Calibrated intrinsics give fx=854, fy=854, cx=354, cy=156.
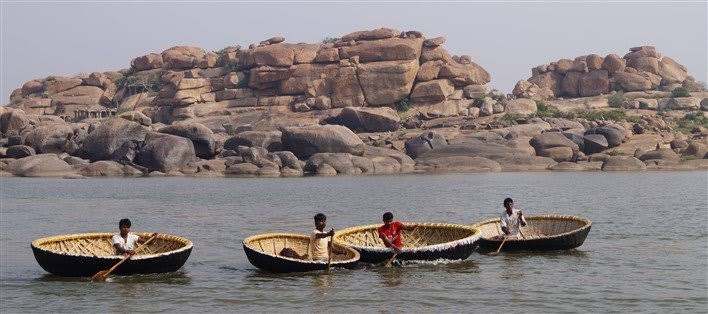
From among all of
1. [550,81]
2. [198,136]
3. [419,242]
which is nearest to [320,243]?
[419,242]

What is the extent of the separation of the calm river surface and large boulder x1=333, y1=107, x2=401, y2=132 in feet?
61.1

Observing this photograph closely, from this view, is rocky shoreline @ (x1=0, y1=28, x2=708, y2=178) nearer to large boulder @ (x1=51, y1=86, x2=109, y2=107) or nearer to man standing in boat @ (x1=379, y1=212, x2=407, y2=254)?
large boulder @ (x1=51, y1=86, x2=109, y2=107)

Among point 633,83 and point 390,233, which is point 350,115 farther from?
point 390,233

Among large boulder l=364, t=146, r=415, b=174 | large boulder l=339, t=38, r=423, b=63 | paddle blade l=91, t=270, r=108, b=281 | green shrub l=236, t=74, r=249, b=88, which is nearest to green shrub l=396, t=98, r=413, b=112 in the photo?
large boulder l=339, t=38, r=423, b=63

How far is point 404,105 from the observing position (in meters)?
71.6

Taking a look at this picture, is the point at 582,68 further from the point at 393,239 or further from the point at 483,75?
the point at 393,239

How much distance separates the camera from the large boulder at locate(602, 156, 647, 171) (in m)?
53.9

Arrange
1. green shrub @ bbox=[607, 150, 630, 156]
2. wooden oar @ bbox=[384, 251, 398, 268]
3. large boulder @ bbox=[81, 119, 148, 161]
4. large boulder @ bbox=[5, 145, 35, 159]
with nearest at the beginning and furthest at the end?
1. wooden oar @ bbox=[384, 251, 398, 268]
2. large boulder @ bbox=[81, 119, 148, 161]
3. large boulder @ bbox=[5, 145, 35, 159]
4. green shrub @ bbox=[607, 150, 630, 156]

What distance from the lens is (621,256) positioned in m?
19.9

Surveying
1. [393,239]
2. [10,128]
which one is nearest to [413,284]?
[393,239]

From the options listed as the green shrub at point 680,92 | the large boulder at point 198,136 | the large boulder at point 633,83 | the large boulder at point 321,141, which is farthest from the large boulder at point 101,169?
the green shrub at point 680,92

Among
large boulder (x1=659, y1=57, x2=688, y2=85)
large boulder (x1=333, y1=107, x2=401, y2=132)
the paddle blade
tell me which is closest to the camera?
the paddle blade

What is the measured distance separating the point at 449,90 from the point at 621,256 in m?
52.9

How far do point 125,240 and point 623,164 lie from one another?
43048 mm
